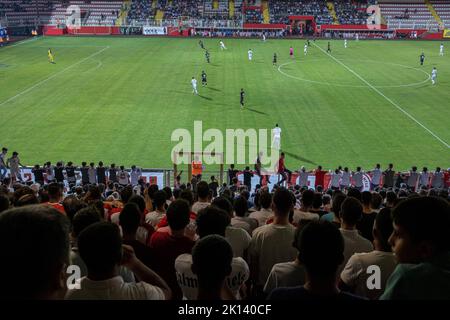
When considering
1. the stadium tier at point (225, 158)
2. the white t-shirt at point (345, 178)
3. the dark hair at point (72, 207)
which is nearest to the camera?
the stadium tier at point (225, 158)

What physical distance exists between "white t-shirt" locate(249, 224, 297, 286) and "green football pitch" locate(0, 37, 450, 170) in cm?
1579

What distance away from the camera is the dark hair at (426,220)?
357 cm

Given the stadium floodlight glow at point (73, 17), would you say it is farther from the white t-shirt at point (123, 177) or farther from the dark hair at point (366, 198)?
the dark hair at point (366, 198)

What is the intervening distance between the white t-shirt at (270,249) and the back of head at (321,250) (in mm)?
2233

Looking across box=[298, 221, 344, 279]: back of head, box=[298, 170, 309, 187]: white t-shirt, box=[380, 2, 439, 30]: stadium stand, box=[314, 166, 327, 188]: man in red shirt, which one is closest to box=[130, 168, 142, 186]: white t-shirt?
box=[298, 170, 309, 187]: white t-shirt

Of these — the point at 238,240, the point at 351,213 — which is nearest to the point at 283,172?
the point at 351,213

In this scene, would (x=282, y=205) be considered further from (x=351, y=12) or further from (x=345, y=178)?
(x=351, y=12)

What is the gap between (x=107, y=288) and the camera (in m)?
3.90

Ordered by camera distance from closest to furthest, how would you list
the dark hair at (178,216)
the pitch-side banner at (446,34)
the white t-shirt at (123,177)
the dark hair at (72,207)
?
the dark hair at (178,216), the dark hair at (72,207), the white t-shirt at (123,177), the pitch-side banner at (446,34)

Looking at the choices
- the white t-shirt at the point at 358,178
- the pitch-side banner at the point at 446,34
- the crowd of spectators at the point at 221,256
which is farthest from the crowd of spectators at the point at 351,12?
the crowd of spectators at the point at 221,256

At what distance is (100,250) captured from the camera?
3957 mm

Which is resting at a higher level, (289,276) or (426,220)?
(426,220)

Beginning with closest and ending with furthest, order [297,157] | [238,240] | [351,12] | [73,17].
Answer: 1. [238,240]
2. [297,157]
3. [73,17]
4. [351,12]

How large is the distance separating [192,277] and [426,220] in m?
2.28
